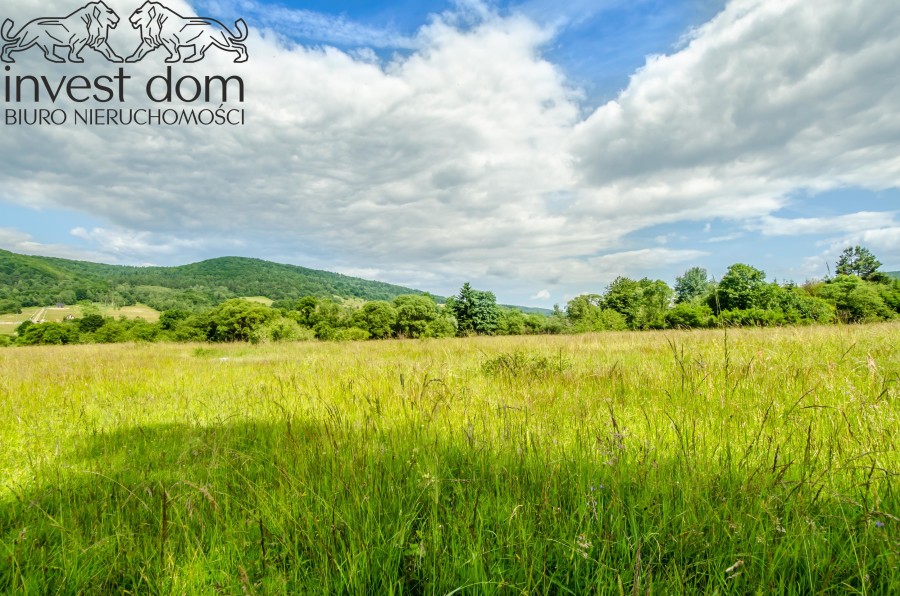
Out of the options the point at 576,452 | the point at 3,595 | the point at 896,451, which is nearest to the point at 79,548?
the point at 3,595

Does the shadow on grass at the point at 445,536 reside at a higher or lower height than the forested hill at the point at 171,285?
lower

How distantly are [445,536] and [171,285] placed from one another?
200m

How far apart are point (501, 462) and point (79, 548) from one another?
210 centimetres

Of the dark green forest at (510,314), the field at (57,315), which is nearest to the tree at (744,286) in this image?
the dark green forest at (510,314)

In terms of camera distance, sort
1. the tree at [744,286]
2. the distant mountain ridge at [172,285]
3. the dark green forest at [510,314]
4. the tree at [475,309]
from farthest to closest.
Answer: the distant mountain ridge at [172,285]
the tree at [475,309]
the tree at [744,286]
the dark green forest at [510,314]

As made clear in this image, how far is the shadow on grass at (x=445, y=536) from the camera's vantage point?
142cm

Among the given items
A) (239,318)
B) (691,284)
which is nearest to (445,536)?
(239,318)

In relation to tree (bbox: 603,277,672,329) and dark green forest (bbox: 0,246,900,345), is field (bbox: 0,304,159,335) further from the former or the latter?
tree (bbox: 603,277,672,329)

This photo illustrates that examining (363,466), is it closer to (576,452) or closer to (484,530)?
(484,530)

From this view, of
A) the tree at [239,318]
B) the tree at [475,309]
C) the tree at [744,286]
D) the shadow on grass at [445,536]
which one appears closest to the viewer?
the shadow on grass at [445,536]

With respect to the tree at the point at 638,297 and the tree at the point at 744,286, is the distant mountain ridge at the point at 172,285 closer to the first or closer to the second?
the tree at the point at 638,297

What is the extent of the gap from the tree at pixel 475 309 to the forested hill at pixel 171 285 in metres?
61.5

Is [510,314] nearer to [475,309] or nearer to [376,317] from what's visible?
[475,309]

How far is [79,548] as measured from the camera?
1720mm
